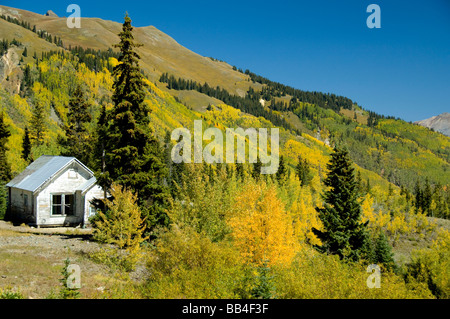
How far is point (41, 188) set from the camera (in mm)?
31547

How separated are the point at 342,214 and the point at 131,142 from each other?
73.5 ft

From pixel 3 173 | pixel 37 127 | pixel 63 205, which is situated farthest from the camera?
pixel 37 127

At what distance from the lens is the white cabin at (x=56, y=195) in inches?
1254

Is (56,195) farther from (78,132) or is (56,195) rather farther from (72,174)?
(78,132)

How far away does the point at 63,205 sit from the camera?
33094 millimetres

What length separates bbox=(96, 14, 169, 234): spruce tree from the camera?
23.1 m

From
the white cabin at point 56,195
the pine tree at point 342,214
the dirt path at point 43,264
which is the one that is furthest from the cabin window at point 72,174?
the pine tree at point 342,214

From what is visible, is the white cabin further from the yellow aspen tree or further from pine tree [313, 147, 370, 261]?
pine tree [313, 147, 370, 261]

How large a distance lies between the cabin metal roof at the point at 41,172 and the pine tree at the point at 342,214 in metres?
25.5

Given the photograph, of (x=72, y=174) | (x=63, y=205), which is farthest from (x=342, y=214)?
(x=63, y=205)

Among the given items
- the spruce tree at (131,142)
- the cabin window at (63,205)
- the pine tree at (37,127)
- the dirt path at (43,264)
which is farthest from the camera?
the pine tree at (37,127)

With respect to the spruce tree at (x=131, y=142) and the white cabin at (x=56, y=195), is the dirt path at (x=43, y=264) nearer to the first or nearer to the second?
the spruce tree at (x=131, y=142)

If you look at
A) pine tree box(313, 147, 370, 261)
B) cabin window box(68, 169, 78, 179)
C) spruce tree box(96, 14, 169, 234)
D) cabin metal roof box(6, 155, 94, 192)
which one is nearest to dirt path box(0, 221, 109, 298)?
spruce tree box(96, 14, 169, 234)
